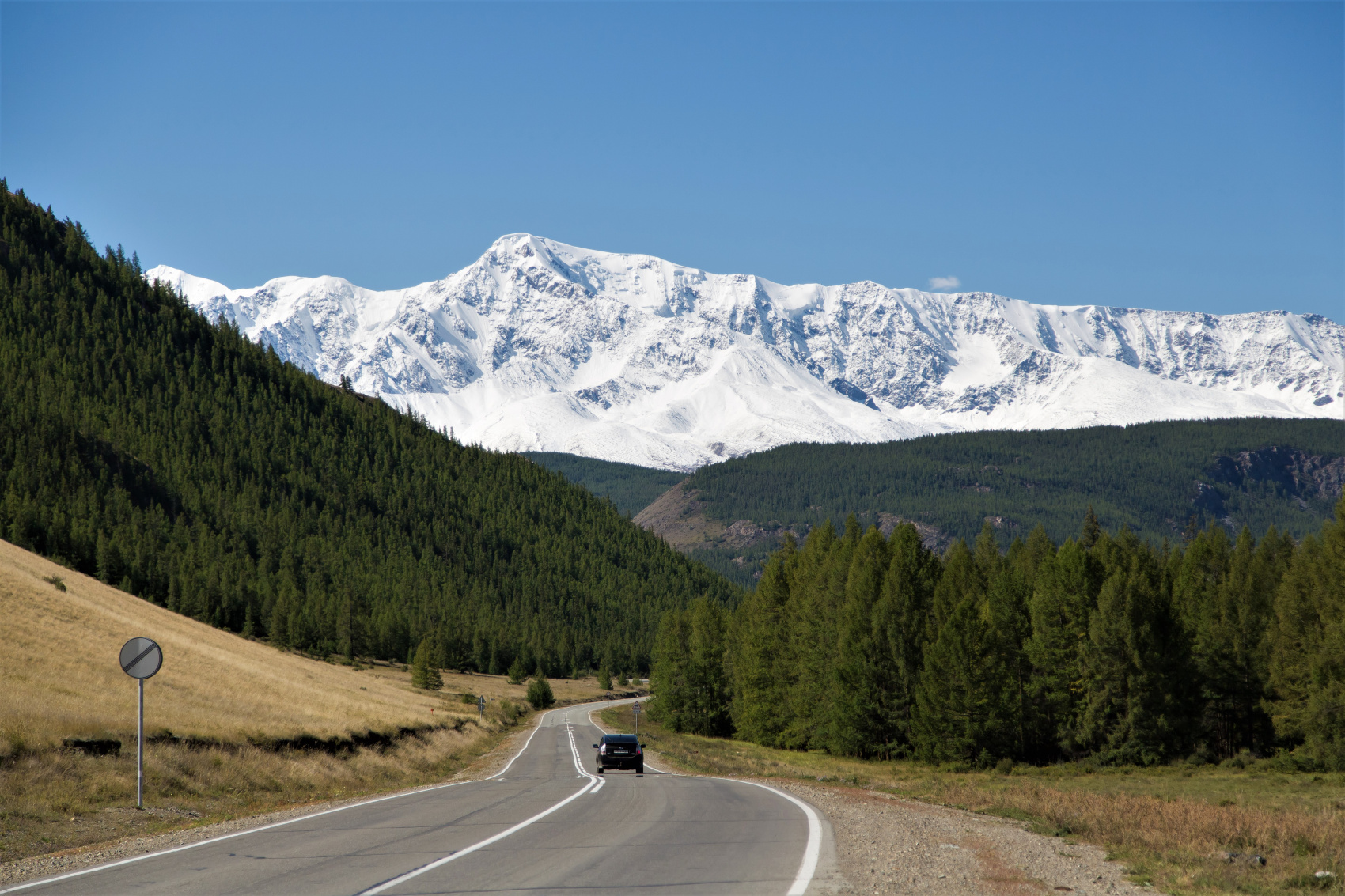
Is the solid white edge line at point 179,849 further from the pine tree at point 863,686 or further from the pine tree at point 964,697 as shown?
the pine tree at point 863,686

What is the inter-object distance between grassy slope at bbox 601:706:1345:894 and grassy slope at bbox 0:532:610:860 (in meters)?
14.7

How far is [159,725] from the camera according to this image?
28547 mm

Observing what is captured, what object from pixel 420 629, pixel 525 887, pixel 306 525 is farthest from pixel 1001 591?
pixel 306 525

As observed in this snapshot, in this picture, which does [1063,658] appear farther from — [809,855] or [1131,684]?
[809,855]

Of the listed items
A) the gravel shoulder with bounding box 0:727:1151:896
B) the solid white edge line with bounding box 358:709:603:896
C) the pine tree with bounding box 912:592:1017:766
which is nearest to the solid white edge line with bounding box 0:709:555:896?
the gravel shoulder with bounding box 0:727:1151:896

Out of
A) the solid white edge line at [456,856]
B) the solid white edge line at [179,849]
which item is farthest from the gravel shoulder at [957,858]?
the solid white edge line at [179,849]

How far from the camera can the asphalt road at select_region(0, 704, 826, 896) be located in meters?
13.1

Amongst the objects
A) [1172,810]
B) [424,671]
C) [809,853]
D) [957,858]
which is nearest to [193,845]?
[809,853]

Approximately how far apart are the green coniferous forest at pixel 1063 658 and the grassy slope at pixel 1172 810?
2.98m

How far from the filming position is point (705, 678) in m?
85.4

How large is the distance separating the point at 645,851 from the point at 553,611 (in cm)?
18410

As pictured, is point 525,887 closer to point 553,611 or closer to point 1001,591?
point 1001,591

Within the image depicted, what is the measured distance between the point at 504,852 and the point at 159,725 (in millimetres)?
17534

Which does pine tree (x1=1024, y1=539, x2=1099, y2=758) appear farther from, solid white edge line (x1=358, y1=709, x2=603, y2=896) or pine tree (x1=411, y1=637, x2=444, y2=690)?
pine tree (x1=411, y1=637, x2=444, y2=690)
